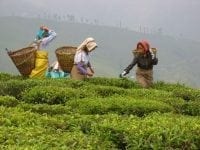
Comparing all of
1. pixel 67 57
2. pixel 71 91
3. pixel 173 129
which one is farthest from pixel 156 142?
pixel 67 57

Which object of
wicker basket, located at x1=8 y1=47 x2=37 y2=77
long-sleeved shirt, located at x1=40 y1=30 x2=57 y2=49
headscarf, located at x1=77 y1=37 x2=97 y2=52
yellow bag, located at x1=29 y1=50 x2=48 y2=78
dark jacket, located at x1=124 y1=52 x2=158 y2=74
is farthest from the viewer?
long-sleeved shirt, located at x1=40 y1=30 x2=57 y2=49

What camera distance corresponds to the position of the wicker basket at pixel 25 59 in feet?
63.0

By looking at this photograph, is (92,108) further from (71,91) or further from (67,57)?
(67,57)

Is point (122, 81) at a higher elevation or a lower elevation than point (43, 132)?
lower

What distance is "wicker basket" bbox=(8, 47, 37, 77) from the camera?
19.2m

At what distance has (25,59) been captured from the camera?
758 inches

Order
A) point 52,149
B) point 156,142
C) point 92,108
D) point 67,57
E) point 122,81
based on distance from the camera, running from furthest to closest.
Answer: point 67,57
point 122,81
point 92,108
point 156,142
point 52,149

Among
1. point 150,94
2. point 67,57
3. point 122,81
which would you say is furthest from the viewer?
point 67,57

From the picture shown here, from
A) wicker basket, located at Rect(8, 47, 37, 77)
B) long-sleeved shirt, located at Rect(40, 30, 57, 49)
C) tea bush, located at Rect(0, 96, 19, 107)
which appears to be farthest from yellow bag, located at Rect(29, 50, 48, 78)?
tea bush, located at Rect(0, 96, 19, 107)

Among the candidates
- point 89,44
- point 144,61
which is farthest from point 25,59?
point 144,61

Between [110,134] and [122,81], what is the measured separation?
9.33m

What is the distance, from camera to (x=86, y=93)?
13.6 m

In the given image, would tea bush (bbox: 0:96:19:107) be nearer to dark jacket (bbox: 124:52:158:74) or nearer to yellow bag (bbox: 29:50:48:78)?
dark jacket (bbox: 124:52:158:74)

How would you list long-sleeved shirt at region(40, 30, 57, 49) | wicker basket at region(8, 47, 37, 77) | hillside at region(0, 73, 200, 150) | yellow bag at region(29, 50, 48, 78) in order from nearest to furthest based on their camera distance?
Answer: hillside at region(0, 73, 200, 150)
wicker basket at region(8, 47, 37, 77)
yellow bag at region(29, 50, 48, 78)
long-sleeved shirt at region(40, 30, 57, 49)
